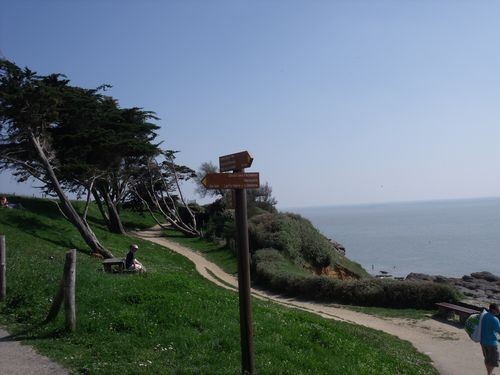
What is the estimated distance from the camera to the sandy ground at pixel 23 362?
7.87 meters

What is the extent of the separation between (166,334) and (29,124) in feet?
67.1

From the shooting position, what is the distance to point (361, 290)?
80.8 feet

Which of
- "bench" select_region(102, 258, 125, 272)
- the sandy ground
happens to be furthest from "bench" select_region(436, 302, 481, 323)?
the sandy ground

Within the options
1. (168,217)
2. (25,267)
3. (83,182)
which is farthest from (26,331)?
(168,217)

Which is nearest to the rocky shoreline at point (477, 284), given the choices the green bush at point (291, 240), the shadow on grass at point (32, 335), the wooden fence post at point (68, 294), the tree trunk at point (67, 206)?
the green bush at point (291, 240)

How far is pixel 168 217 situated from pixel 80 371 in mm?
44586

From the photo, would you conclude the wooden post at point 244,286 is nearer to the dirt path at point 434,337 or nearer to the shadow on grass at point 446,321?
the dirt path at point 434,337

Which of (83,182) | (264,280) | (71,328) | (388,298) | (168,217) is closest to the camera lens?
(71,328)

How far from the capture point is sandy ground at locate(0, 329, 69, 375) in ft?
25.8

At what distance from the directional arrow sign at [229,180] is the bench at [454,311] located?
49.7 ft

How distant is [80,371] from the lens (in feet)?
25.6

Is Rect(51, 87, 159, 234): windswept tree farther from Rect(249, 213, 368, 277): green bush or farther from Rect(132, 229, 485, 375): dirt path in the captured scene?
Rect(132, 229, 485, 375): dirt path

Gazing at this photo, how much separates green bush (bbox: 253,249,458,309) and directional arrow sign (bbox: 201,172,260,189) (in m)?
17.6

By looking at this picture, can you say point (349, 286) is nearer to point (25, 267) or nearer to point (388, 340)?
point (388, 340)
